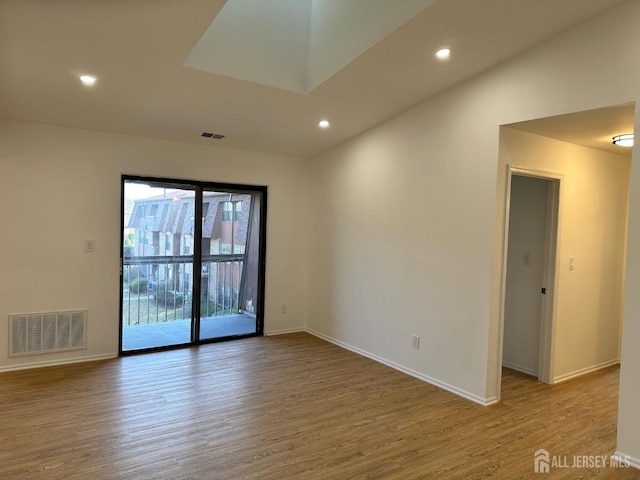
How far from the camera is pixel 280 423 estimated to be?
3047 mm

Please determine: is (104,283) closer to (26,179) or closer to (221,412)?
(26,179)

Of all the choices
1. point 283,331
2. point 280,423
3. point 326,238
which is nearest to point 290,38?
point 326,238

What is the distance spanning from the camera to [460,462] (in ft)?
8.48

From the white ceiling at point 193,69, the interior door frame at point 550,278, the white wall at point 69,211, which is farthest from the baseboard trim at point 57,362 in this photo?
the interior door frame at point 550,278

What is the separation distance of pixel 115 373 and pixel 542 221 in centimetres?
449

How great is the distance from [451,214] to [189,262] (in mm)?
3125

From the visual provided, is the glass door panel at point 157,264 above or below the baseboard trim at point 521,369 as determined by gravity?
above

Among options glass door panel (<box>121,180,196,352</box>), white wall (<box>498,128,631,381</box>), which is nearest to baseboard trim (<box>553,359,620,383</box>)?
white wall (<box>498,128,631,381</box>)

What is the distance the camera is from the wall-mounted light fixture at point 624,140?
3.36m

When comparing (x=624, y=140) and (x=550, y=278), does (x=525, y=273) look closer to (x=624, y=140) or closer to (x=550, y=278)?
(x=550, y=278)

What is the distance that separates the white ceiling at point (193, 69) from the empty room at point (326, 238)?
2 centimetres

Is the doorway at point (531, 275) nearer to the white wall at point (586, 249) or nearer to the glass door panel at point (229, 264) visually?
the white wall at point (586, 249)

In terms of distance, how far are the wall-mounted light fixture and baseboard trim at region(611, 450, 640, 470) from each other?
2400 millimetres

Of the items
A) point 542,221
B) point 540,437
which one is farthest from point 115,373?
point 542,221
